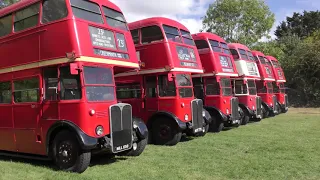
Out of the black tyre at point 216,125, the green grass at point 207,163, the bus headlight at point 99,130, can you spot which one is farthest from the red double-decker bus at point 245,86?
the bus headlight at point 99,130

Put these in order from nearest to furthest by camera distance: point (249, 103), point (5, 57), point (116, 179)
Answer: point (116, 179)
point (5, 57)
point (249, 103)

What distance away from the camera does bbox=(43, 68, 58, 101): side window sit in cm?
772

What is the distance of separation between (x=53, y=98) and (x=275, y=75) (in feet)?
60.8

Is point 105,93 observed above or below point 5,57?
below

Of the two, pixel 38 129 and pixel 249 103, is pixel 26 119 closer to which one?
pixel 38 129

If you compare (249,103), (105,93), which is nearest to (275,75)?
(249,103)

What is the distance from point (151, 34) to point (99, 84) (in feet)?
14.1

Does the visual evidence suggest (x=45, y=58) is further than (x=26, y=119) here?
No

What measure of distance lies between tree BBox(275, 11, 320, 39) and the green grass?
40865mm

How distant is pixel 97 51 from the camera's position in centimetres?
781

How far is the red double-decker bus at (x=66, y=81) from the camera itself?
7.39 meters

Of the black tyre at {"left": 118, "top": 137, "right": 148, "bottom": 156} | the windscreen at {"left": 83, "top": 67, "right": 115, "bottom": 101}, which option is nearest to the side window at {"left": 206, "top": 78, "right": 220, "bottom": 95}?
the black tyre at {"left": 118, "top": 137, "right": 148, "bottom": 156}

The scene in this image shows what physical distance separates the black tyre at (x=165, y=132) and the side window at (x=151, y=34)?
2.59 meters

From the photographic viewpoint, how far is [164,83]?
11.5 meters
